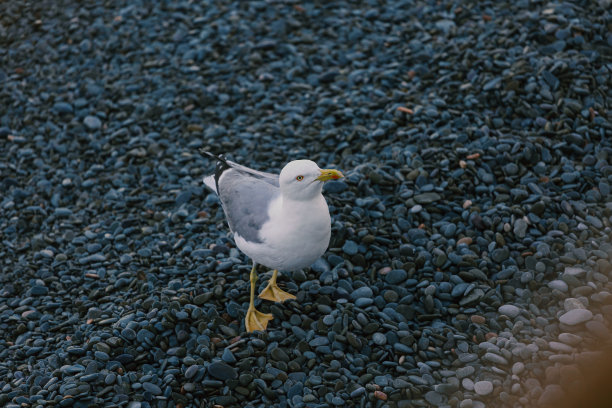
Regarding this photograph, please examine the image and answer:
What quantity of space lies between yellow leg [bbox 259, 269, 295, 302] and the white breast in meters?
0.61

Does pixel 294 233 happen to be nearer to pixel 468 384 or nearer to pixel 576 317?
pixel 468 384

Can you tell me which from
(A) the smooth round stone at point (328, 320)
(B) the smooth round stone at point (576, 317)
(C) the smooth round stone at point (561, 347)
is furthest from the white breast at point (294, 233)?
Result: (B) the smooth round stone at point (576, 317)

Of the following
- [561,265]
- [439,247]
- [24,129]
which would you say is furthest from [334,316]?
[24,129]

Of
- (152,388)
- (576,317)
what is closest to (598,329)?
(576,317)

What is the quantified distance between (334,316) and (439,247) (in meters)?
1.20

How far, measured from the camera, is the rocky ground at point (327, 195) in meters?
4.64

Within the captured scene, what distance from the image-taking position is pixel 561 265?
17.3ft

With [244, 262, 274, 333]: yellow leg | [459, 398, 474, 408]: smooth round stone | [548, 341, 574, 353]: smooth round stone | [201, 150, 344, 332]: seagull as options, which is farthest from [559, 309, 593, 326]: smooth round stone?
[244, 262, 274, 333]: yellow leg

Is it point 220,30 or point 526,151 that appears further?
point 220,30

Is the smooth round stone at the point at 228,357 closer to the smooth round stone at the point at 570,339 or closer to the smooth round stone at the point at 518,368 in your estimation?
the smooth round stone at the point at 518,368

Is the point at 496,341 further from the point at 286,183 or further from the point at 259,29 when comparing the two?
the point at 259,29

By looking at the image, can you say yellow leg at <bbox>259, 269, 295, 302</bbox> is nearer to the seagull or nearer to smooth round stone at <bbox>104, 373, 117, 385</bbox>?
the seagull

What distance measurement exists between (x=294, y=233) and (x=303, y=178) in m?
0.39

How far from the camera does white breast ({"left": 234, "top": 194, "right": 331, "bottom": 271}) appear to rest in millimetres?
4371
